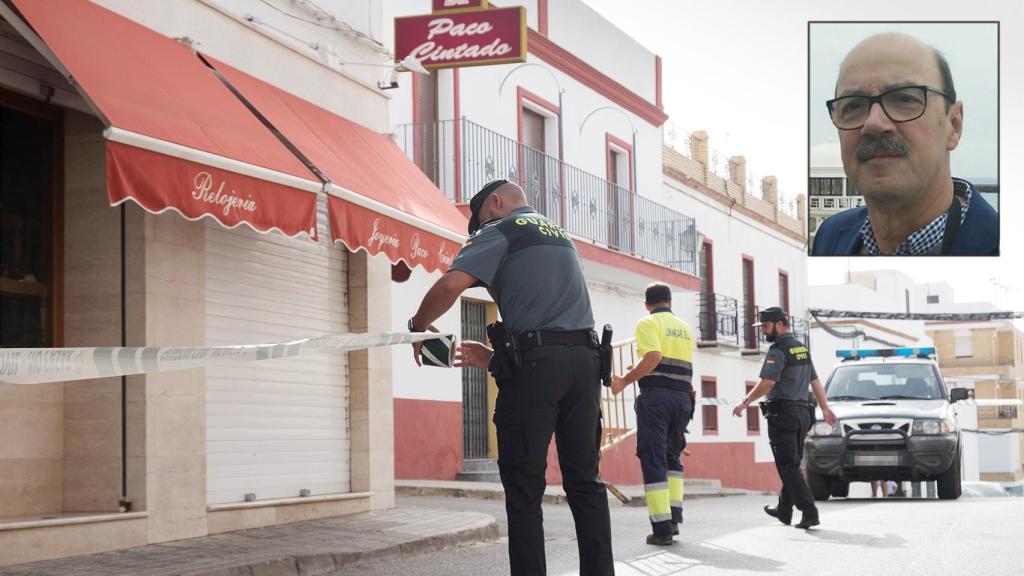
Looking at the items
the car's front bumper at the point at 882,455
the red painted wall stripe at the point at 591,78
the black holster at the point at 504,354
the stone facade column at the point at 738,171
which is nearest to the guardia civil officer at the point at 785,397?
the car's front bumper at the point at 882,455

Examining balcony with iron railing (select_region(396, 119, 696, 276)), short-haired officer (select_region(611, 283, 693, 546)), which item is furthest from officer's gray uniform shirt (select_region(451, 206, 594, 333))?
balcony with iron railing (select_region(396, 119, 696, 276))

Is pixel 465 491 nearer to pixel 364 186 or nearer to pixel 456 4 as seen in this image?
pixel 456 4

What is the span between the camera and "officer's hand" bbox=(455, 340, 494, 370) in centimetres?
699

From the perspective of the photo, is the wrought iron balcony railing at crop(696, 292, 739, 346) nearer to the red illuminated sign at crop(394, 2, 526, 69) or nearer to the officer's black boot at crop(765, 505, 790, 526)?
the red illuminated sign at crop(394, 2, 526, 69)

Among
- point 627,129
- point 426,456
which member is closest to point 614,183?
point 627,129

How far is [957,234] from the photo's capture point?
11.5m

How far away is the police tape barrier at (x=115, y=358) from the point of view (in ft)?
17.6

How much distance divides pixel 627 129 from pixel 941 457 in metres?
12.1

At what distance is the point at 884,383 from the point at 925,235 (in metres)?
7.87

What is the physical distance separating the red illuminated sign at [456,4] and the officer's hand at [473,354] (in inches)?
370

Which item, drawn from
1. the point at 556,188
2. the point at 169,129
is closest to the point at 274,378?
the point at 169,129

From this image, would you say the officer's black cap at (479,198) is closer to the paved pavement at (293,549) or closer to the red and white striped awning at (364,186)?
the paved pavement at (293,549)

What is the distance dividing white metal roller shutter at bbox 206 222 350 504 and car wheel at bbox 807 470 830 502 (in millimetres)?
7332

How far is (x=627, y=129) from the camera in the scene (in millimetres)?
27156
